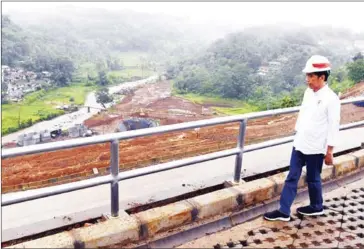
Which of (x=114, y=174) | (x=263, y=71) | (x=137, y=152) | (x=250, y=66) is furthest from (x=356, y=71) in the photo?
(x=250, y=66)

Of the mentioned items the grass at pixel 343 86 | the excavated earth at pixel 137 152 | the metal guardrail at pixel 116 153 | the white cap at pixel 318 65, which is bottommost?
the grass at pixel 343 86

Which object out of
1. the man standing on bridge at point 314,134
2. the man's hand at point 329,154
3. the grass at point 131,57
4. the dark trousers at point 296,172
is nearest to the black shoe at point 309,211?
the man standing on bridge at point 314,134

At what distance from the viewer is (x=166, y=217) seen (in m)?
3.19

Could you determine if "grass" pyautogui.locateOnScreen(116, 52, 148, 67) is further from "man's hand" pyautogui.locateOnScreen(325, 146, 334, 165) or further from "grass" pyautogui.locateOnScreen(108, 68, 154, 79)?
"man's hand" pyautogui.locateOnScreen(325, 146, 334, 165)

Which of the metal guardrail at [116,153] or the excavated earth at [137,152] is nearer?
the metal guardrail at [116,153]

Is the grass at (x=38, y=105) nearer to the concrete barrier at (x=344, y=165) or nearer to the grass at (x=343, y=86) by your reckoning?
the grass at (x=343, y=86)

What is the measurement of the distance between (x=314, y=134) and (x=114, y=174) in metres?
1.74

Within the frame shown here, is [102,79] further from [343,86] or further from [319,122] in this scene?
[319,122]

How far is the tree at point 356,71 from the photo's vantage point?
2312 cm

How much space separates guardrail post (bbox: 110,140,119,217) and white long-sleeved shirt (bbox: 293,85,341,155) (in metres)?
1.61

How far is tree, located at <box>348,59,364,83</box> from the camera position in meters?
23.1

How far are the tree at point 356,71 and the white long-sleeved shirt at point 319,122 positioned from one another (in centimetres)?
2162

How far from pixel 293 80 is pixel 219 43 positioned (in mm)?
21236

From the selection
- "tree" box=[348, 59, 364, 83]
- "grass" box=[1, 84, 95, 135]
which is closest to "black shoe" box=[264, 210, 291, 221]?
"tree" box=[348, 59, 364, 83]
